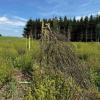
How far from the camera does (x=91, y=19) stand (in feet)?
271

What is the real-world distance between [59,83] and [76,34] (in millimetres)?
74356

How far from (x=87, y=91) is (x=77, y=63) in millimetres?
898

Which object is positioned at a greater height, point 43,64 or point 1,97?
point 43,64

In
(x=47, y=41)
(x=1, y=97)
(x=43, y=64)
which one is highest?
(x=47, y=41)

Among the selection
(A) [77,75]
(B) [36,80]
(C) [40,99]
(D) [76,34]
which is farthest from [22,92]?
(D) [76,34]

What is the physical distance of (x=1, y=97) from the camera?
7.04 metres

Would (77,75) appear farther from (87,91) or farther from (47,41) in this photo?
(47,41)

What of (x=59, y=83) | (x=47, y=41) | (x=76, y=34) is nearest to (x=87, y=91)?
(x=59, y=83)

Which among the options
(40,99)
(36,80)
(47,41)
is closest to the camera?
(40,99)

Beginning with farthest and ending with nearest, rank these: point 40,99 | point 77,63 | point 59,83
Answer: point 77,63
point 59,83
point 40,99

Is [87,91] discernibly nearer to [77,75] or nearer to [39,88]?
[77,75]

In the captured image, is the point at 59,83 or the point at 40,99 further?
the point at 59,83

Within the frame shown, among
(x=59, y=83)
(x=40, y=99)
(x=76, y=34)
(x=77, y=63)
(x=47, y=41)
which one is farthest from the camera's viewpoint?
(x=76, y=34)

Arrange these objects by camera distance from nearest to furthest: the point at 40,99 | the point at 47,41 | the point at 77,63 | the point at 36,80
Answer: the point at 40,99 → the point at 36,80 → the point at 77,63 → the point at 47,41
